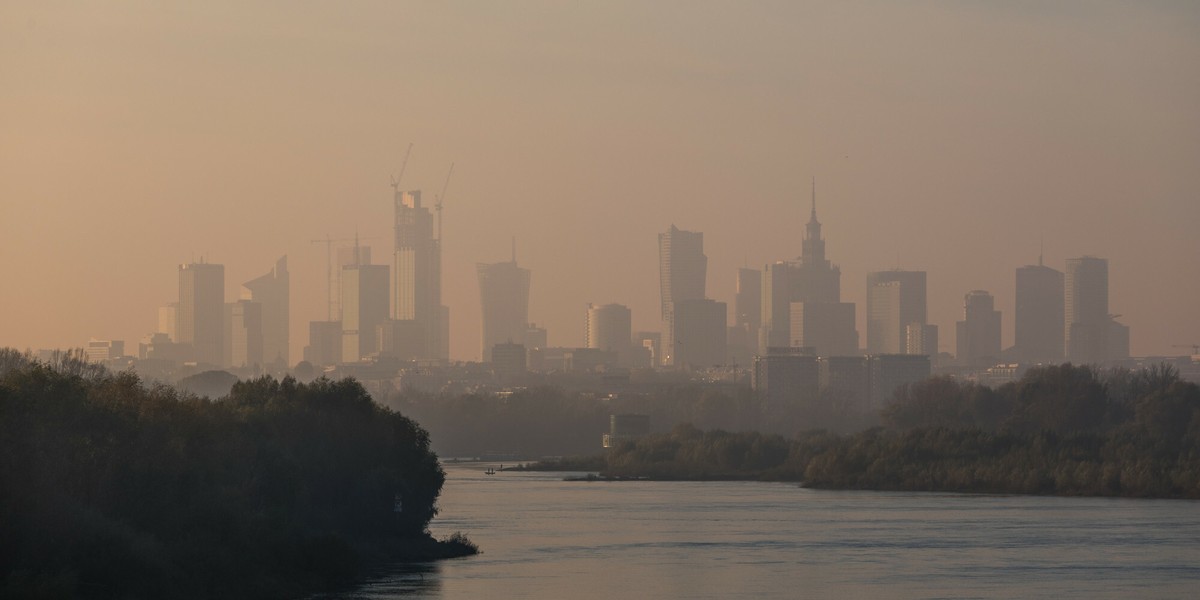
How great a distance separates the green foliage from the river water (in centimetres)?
316

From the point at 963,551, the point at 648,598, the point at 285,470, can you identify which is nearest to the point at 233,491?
the point at 285,470

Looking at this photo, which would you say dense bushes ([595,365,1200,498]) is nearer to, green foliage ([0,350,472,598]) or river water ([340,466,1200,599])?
river water ([340,466,1200,599])

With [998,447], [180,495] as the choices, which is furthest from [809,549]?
[998,447]

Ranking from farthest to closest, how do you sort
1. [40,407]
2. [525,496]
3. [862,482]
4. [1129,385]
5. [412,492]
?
[1129,385], [862,482], [525,496], [412,492], [40,407]

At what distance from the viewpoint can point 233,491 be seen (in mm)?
55531

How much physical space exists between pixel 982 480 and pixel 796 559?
60.1m

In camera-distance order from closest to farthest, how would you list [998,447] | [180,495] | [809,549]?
[180,495] → [809,549] → [998,447]

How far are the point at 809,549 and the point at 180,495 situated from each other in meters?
26.4

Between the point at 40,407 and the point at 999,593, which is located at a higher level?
the point at 40,407

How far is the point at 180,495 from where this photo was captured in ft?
173

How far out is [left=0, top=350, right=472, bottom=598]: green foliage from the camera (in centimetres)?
4488

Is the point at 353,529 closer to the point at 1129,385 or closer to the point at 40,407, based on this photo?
the point at 40,407

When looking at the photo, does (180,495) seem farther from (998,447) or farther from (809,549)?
(998,447)

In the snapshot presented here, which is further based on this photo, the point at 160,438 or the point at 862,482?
the point at 862,482
